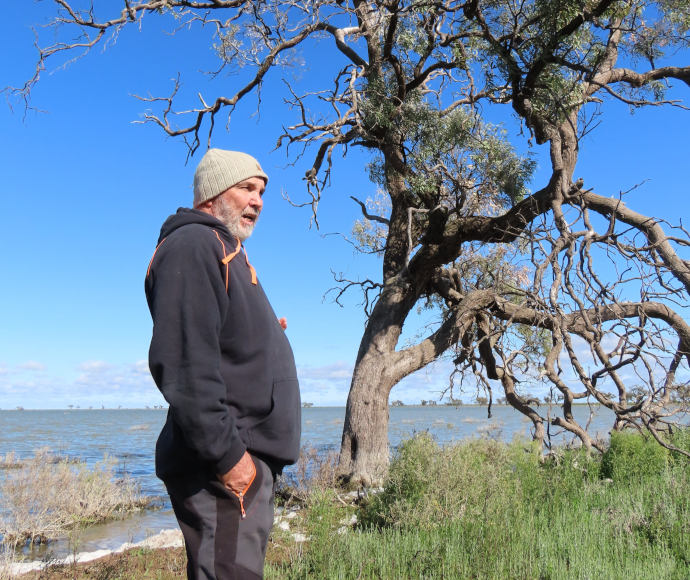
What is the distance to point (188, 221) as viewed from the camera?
8.67ft

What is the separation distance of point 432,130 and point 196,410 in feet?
31.7

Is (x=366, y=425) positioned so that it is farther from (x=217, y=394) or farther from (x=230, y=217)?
(x=217, y=394)

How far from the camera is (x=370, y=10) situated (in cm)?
1152

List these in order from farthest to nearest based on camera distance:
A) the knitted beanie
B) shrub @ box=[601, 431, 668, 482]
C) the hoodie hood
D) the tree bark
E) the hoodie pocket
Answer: the tree bark < shrub @ box=[601, 431, 668, 482] < the knitted beanie < the hoodie hood < the hoodie pocket

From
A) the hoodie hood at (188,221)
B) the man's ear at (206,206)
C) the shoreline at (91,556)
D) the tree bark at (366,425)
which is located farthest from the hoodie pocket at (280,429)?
the tree bark at (366,425)

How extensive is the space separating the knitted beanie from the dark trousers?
1.28 m

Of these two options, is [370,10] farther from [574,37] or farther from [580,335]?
[580,335]

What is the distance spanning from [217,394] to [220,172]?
110cm

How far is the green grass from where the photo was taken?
186 inches

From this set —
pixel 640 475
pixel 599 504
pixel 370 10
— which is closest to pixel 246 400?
pixel 599 504

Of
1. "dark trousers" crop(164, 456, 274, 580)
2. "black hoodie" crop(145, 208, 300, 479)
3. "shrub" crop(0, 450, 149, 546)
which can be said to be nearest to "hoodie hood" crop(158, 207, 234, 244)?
"black hoodie" crop(145, 208, 300, 479)

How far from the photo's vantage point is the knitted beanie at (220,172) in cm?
281

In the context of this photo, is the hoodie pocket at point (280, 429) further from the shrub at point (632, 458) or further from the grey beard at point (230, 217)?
the shrub at point (632, 458)

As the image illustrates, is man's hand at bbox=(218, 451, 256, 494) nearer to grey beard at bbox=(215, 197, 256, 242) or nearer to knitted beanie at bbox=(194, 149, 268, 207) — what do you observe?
grey beard at bbox=(215, 197, 256, 242)
